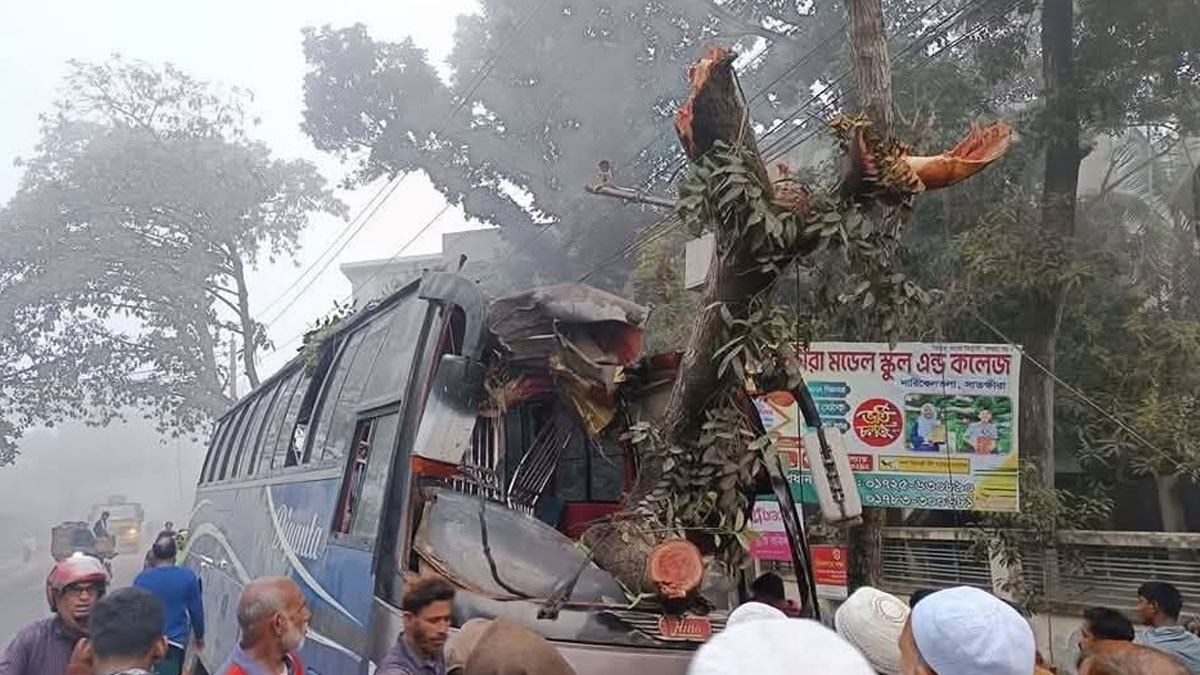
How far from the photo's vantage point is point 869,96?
7.19m

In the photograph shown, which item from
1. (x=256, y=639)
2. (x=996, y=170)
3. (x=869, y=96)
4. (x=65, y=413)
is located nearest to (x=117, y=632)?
(x=256, y=639)

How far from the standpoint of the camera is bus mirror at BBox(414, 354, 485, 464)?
4.36 m

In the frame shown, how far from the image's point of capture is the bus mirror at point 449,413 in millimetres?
4359

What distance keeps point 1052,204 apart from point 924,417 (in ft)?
16.3

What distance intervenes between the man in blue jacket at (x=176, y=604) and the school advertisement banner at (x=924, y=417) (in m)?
4.07

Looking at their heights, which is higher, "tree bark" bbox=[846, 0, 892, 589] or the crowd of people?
"tree bark" bbox=[846, 0, 892, 589]

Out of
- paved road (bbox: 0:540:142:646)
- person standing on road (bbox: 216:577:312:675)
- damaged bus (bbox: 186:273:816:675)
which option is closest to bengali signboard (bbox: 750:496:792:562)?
damaged bus (bbox: 186:273:816:675)

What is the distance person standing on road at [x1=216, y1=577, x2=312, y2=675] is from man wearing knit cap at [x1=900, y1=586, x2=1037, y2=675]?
201 cm

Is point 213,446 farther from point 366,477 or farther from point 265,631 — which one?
point 265,631

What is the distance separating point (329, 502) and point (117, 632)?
7.36 feet

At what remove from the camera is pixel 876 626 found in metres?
3.17

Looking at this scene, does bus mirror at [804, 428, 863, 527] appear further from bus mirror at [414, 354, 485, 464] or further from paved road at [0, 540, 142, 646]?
paved road at [0, 540, 142, 646]

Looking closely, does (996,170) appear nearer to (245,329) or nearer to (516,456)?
(516,456)

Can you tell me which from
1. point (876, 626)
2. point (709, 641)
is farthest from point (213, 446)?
point (709, 641)
